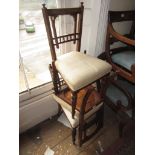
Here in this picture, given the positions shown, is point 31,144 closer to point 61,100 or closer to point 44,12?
point 61,100

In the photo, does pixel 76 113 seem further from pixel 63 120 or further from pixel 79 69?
pixel 63 120

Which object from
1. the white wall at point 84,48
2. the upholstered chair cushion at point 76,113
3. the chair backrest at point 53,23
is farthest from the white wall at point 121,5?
the upholstered chair cushion at point 76,113

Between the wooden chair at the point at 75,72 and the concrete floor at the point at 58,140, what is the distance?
3.7 inches

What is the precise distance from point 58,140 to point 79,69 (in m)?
0.77

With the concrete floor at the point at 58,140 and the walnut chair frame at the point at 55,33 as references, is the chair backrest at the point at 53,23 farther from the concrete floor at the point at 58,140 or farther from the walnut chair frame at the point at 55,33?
the concrete floor at the point at 58,140

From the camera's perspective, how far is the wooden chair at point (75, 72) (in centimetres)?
100

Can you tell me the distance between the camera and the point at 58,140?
55.8 inches

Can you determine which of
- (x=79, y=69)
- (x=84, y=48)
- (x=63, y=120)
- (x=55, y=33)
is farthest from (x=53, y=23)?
(x=63, y=120)

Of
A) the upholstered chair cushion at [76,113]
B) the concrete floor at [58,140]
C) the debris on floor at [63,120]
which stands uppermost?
the upholstered chair cushion at [76,113]

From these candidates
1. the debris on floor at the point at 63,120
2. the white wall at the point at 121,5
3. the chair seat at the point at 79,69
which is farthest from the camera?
the debris on floor at the point at 63,120

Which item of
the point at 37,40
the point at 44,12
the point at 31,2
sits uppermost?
the point at 31,2
